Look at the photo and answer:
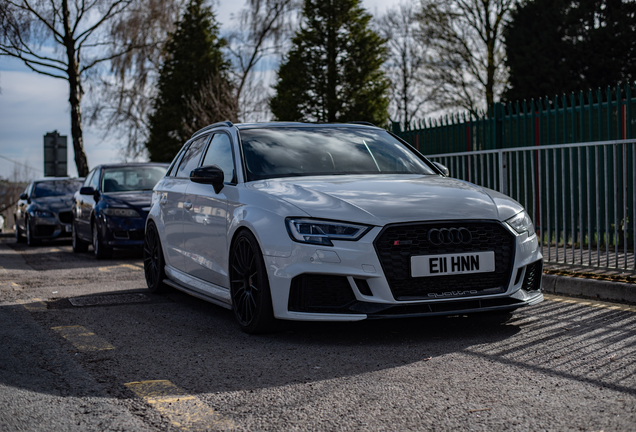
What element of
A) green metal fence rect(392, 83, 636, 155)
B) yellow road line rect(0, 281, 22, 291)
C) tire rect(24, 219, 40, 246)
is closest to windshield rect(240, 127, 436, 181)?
yellow road line rect(0, 281, 22, 291)

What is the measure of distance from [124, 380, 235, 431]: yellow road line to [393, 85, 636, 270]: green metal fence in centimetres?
527

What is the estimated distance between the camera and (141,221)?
12.2m

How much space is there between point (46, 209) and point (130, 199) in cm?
502

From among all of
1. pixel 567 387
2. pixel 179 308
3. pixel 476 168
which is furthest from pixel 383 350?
pixel 476 168

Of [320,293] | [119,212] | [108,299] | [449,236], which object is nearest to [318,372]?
[320,293]

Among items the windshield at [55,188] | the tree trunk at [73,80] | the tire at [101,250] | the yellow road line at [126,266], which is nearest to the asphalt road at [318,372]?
the yellow road line at [126,266]

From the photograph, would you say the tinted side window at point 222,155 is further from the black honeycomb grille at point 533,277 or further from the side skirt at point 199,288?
the black honeycomb grille at point 533,277

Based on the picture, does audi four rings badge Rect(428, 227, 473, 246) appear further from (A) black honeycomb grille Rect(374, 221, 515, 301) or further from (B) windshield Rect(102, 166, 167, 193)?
(B) windshield Rect(102, 166, 167, 193)

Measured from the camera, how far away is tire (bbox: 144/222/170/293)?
741 cm

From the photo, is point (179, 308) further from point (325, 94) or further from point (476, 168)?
point (325, 94)

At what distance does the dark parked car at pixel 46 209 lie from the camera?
16.4 m

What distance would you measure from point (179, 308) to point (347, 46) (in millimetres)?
25756

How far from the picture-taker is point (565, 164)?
853 cm

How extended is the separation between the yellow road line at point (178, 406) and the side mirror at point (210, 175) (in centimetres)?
212
